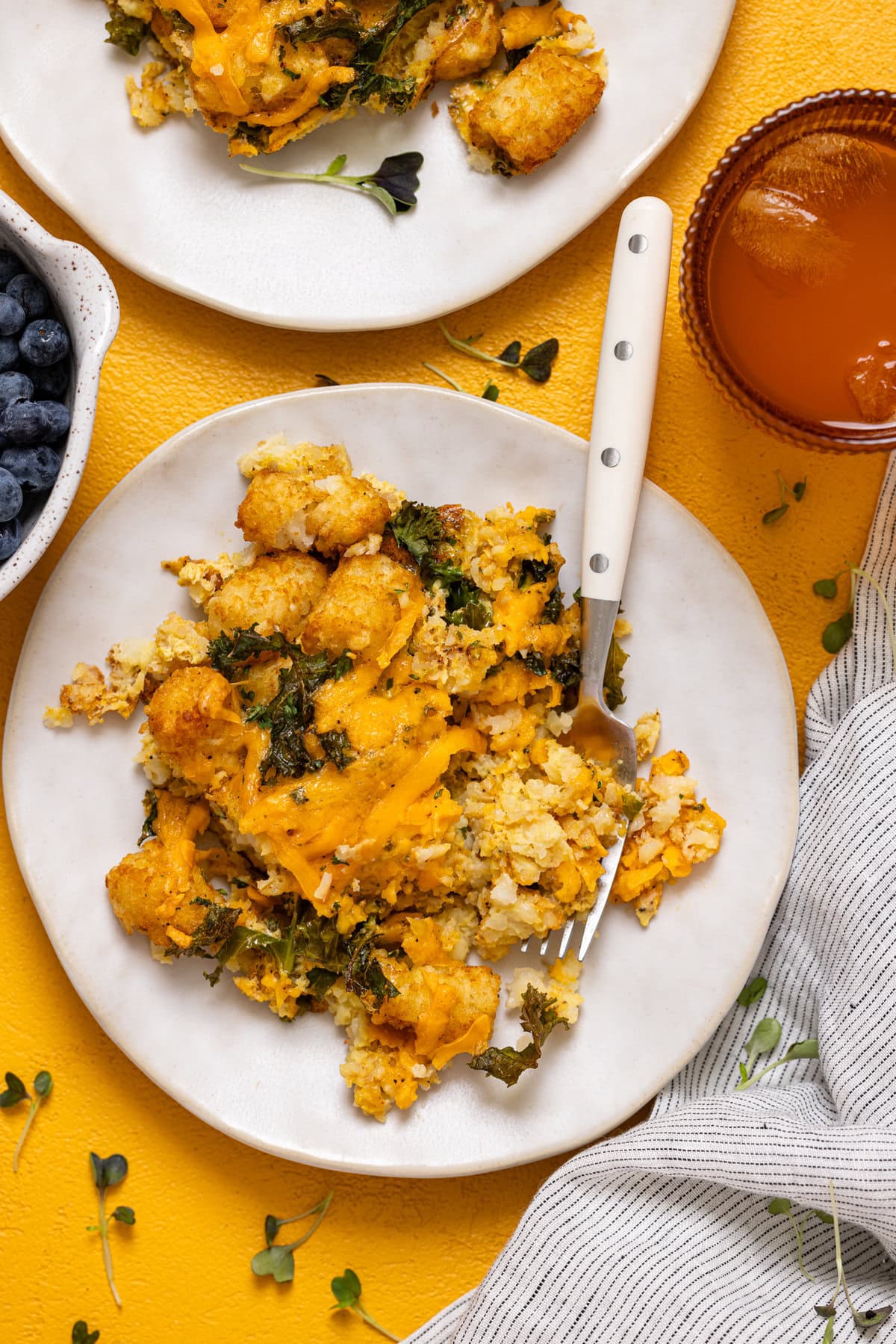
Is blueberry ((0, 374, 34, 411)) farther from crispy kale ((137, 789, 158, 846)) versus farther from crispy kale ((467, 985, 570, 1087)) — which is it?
crispy kale ((467, 985, 570, 1087))

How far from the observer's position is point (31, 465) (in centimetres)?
245

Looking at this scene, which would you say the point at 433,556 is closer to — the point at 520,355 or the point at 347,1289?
the point at 520,355

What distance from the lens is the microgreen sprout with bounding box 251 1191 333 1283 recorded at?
112 inches

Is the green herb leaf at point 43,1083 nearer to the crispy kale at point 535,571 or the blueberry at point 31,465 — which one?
the blueberry at point 31,465

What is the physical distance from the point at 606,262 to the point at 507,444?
56 centimetres

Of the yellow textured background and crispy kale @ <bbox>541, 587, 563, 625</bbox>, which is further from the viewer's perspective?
the yellow textured background

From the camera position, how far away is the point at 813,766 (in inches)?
109

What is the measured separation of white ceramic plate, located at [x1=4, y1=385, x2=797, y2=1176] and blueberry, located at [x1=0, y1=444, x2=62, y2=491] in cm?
19

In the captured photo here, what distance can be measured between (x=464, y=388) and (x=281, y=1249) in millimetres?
Result: 2155

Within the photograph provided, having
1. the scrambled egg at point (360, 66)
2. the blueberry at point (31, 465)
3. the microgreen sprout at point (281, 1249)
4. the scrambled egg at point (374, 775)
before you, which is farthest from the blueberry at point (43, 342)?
the microgreen sprout at point (281, 1249)

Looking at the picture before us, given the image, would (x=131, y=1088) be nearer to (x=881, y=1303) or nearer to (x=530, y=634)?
(x=530, y=634)

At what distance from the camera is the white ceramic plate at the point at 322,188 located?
8.73ft

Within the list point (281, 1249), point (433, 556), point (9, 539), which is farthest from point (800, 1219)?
point (9, 539)

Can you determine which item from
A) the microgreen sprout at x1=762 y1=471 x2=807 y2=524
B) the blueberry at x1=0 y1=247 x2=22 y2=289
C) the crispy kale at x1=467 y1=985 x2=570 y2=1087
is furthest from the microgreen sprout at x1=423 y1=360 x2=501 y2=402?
the crispy kale at x1=467 y1=985 x2=570 y2=1087
